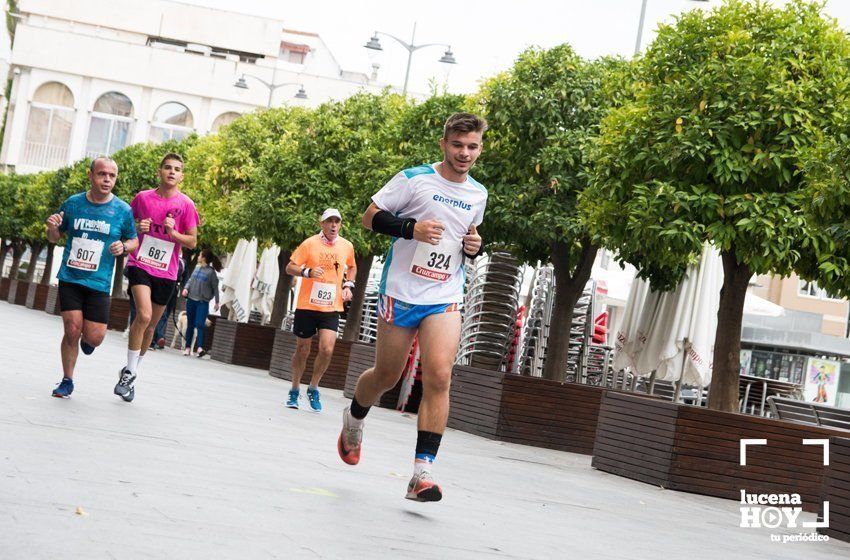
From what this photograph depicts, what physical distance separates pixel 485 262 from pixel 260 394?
13.1 ft

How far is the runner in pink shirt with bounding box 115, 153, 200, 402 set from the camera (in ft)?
38.2

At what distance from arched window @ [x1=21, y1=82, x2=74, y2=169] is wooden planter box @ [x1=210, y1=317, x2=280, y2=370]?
49.4 m

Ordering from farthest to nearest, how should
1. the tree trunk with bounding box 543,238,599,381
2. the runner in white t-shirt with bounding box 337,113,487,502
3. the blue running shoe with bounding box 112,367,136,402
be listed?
the tree trunk with bounding box 543,238,599,381 → the blue running shoe with bounding box 112,367,136,402 → the runner in white t-shirt with bounding box 337,113,487,502

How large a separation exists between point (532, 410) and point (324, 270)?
2935 millimetres

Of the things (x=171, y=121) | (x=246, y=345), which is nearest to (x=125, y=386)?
(x=246, y=345)

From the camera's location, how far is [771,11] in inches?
525

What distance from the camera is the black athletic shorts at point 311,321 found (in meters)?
14.7

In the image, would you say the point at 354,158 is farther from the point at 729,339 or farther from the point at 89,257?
the point at 89,257

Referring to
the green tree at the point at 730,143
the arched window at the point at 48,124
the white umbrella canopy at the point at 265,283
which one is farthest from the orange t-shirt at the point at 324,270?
the arched window at the point at 48,124

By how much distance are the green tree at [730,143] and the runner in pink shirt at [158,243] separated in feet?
14.1

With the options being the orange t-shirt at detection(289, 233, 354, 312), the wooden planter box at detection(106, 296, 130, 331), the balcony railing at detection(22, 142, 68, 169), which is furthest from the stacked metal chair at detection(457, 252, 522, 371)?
the balcony railing at detection(22, 142, 68, 169)

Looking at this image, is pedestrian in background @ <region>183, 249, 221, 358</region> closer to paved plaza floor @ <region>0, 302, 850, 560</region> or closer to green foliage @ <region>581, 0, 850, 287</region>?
paved plaza floor @ <region>0, 302, 850, 560</region>

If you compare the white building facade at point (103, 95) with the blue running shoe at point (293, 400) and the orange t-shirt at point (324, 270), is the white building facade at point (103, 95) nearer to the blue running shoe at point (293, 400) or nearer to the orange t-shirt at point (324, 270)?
the orange t-shirt at point (324, 270)

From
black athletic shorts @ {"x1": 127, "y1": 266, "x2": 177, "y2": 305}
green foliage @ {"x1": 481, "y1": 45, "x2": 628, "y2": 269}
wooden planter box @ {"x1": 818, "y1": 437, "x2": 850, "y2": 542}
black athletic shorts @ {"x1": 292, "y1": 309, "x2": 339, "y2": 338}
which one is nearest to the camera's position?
wooden planter box @ {"x1": 818, "y1": 437, "x2": 850, "y2": 542}
